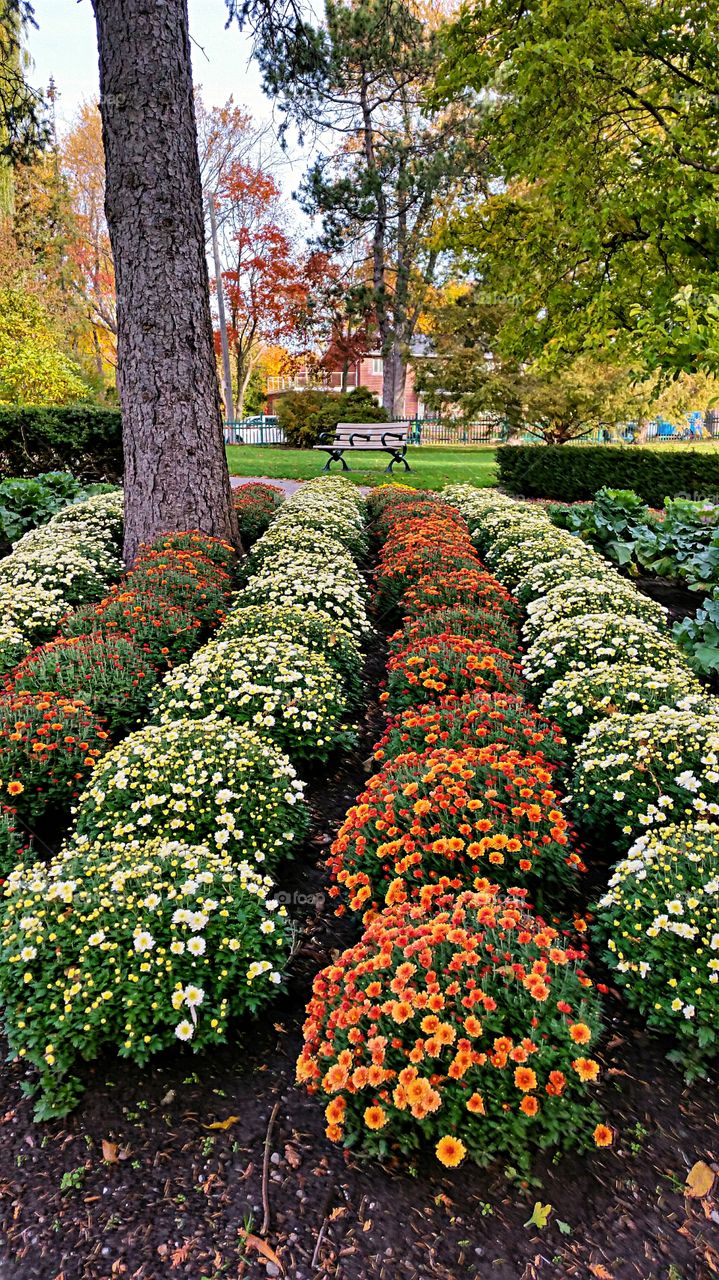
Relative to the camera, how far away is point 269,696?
3.70 meters

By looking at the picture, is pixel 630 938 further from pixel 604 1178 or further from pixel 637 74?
pixel 637 74

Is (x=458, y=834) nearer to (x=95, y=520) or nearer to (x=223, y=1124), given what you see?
(x=223, y=1124)

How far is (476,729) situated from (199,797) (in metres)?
1.14

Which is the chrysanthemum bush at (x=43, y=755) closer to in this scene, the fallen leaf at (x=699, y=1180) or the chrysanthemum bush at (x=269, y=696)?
the chrysanthemum bush at (x=269, y=696)

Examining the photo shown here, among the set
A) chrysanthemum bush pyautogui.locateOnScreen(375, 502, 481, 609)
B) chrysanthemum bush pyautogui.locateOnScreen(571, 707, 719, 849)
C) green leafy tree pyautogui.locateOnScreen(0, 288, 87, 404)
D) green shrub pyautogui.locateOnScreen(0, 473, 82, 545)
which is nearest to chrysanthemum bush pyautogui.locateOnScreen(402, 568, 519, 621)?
chrysanthemum bush pyautogui.locateOnScreen(375, 502, 481, 609)

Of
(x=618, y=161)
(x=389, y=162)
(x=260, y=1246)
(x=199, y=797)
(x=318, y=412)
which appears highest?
(x=389, y=162)

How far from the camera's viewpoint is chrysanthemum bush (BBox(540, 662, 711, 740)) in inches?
137

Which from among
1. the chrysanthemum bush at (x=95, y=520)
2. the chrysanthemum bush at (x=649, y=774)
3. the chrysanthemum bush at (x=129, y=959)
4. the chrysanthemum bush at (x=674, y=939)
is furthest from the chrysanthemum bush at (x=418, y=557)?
the chrysanthemum bush at (x=129, y=959)

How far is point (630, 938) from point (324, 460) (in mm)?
16957

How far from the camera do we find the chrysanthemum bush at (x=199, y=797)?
287 cm

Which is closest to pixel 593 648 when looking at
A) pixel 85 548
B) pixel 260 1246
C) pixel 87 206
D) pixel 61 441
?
pixel 260 1246

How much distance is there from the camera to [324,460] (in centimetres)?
1828

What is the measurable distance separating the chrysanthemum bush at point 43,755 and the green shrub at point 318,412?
71.1 feet

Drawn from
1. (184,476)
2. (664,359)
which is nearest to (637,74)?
(664,359)
